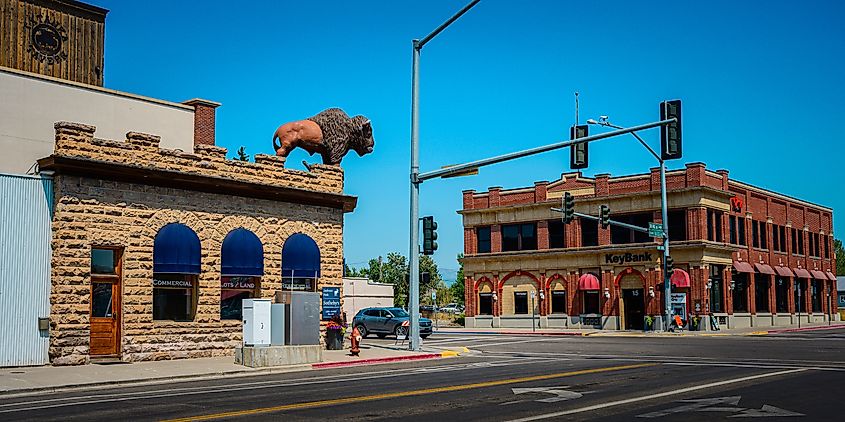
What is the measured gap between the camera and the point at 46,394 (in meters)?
17.4

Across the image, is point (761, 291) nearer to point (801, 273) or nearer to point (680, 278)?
point (801, 273)

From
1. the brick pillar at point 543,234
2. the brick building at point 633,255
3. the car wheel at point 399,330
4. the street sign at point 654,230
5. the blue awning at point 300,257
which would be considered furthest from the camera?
the brick pillar at point 543,234

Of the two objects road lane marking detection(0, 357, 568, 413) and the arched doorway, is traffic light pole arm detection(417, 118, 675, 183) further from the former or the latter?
the arched doorway

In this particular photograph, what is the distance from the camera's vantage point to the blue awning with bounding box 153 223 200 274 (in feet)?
83.5

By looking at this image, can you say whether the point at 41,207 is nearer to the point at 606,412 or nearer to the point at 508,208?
the point at 606,412

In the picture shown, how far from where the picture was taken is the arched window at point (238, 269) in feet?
89.4

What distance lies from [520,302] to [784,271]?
63.1 ft

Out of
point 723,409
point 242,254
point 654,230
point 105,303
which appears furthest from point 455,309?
point 723,409

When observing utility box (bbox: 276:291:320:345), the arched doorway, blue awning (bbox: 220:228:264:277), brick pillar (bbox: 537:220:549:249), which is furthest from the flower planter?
brick pillar (bbox: 537:220:549:249)

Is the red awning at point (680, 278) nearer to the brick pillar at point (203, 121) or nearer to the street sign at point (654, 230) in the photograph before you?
the street sign at point (654, 230)

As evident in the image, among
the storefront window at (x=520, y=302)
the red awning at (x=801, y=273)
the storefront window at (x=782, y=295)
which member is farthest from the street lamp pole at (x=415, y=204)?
the red awning at (x=801, y=273)

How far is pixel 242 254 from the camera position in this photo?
2759cm

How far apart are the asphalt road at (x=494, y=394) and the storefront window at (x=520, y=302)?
36.4 meters

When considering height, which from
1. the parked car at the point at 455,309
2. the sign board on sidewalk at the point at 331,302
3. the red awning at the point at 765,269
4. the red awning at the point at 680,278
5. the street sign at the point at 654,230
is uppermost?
the street sign at the point at 654,230
